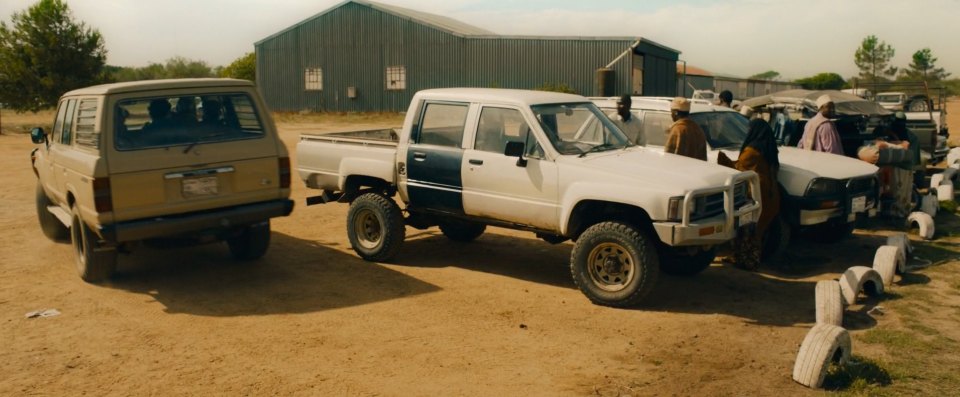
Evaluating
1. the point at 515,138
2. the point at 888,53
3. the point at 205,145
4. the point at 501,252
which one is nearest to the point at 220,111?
the point at 205,145

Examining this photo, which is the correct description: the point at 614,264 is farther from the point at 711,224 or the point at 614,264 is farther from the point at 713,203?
the point at 713,203

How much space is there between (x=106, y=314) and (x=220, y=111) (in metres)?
2.19

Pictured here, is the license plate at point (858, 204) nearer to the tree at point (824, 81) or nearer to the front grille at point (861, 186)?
the front grille at point (861, 186)

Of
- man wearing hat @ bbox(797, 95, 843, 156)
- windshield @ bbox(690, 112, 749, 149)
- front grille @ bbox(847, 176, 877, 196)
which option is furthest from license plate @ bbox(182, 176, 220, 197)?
man wearing hat @ bbox(797, 95, 843, 156)

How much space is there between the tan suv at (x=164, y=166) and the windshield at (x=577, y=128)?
2.67 metres

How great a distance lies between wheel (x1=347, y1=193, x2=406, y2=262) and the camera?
857 centimetres

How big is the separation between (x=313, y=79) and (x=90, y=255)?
108ft

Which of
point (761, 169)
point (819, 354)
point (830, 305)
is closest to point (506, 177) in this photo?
point (761, 169)

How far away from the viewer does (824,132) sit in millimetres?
10438

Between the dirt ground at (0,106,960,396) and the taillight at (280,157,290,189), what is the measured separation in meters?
0.97

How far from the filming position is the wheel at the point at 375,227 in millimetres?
8570

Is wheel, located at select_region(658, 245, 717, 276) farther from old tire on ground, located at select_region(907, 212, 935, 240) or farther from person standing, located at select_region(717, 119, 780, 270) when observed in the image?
old tire on ground, located at select_region(907, 212, 935, 240)

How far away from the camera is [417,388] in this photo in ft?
17.0

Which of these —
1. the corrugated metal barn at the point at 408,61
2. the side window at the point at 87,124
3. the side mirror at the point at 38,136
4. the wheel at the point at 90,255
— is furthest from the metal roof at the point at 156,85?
the corrugated metal barn at the point at 408,61
